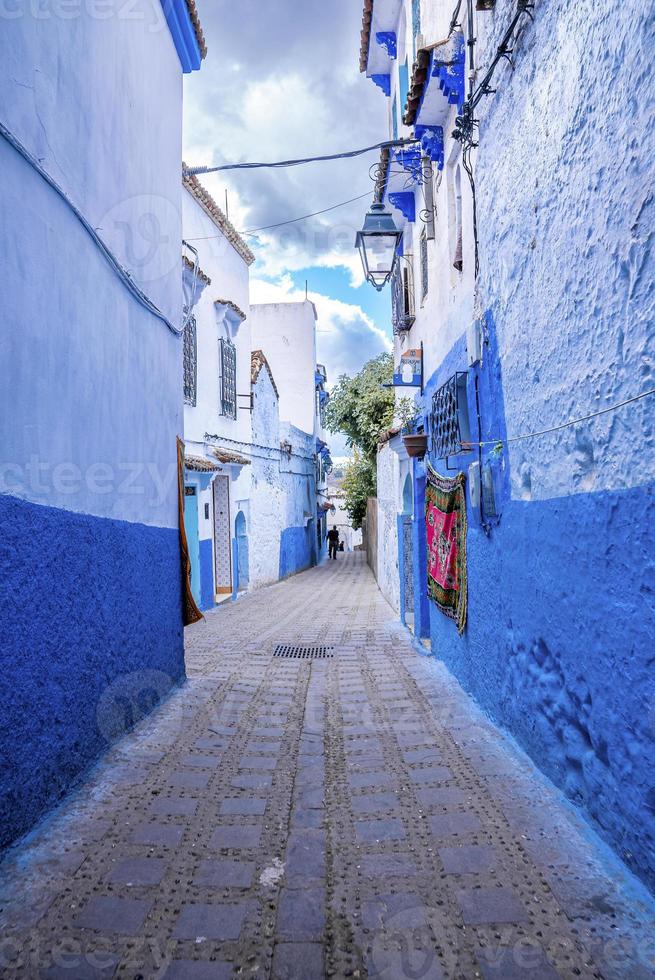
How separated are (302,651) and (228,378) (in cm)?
739

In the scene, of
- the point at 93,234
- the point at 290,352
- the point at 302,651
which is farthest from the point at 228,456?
the point at 290,352

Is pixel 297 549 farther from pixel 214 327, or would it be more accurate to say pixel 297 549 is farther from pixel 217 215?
pixel 217 215

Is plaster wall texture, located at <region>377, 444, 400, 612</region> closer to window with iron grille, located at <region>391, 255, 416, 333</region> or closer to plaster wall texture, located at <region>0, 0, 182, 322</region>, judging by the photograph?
window with iron grille, located at <region>391, 255, 416, 333</region>

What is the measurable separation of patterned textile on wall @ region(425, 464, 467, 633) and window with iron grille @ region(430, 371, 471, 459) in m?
0.30

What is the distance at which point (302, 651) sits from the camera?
775 cm

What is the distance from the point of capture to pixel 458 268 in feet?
19.3

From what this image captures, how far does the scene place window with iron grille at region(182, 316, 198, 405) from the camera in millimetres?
11031

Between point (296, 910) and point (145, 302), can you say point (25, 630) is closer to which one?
point (296, 910)

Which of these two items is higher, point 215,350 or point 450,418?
point 215,350

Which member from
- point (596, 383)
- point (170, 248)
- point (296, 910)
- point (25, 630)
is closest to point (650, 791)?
point (296, 910)

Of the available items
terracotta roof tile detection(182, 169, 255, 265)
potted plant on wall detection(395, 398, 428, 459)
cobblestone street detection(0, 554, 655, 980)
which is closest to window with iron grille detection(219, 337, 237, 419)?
terracotta roof tile detection(182, 169, 255, 265)

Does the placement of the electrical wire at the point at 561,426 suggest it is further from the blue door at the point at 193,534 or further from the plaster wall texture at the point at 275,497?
the plaster wall texture at the point at 275,497

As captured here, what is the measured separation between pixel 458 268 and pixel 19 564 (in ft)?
15.0

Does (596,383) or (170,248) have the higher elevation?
(170,248)
